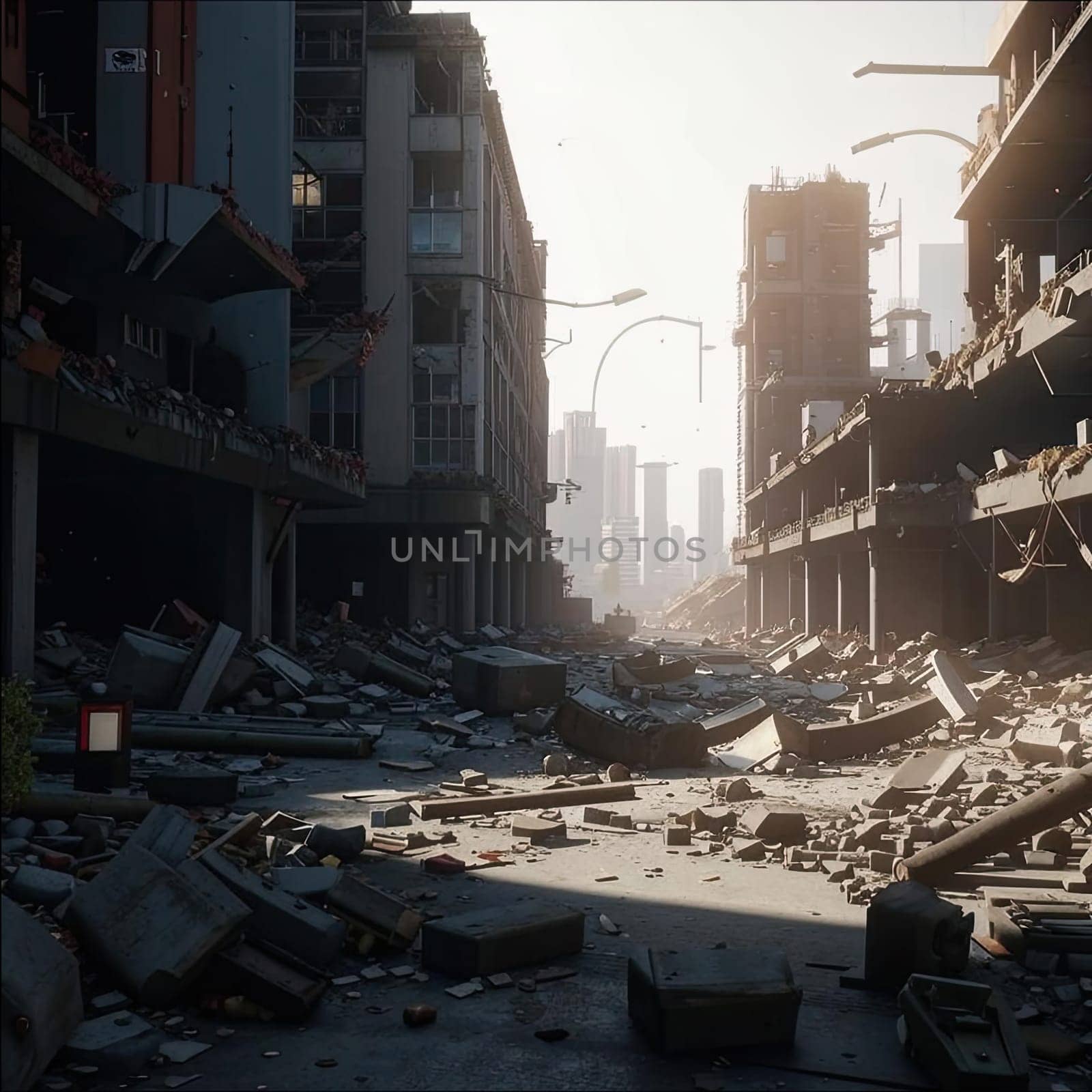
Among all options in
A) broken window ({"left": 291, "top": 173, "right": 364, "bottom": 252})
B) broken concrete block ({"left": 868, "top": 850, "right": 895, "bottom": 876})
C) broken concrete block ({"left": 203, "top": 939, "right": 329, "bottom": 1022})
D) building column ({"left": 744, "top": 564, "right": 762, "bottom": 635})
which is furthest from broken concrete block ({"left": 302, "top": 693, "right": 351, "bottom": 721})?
building column ({"left": 744, "top": 564, "right": 762, "bottom": 635})

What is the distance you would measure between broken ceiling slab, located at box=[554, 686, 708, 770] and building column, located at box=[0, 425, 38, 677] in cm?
723

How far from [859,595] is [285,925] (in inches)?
1533

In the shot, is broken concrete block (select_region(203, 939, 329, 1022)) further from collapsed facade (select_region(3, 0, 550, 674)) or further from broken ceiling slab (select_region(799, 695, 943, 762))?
collapsed facade (select_region(3, 0, 550, 674))

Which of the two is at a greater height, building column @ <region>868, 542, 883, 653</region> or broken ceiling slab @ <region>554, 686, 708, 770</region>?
building column @ <region>868, 542, 883, 653</region>

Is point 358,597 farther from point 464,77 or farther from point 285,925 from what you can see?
point 285,925

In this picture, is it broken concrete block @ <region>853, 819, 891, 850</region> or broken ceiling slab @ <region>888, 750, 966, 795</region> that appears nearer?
broken concrete block @ <region>853, 819, 891, 850</region>

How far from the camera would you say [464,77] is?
37.0 m

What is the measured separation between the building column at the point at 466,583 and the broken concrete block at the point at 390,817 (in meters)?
26.9

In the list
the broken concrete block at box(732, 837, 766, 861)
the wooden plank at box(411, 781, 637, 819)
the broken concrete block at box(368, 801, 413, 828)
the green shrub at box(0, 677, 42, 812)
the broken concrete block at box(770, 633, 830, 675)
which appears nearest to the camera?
the green shrub at box(0, 677, 42, 812)

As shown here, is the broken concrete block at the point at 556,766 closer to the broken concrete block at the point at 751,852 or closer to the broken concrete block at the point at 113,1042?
the broken concrete block at the point at 751,852

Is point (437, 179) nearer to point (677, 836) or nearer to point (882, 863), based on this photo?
point (677, 836)

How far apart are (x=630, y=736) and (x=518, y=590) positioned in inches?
1537

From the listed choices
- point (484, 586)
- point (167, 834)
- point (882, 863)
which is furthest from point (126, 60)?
point (484, 586)

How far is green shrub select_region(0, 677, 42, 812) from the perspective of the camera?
22.0ft
